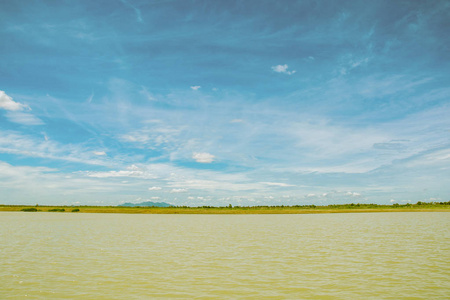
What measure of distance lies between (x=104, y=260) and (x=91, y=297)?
836cm

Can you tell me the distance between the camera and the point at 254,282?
48.7 ft

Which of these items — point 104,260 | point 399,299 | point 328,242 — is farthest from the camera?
point 328,242

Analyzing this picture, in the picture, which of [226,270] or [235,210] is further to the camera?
[235,210]

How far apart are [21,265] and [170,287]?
35.2ft

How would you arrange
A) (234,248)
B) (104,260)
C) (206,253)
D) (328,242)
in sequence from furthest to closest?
(328,242), (234,248), (206,253), (104,260)

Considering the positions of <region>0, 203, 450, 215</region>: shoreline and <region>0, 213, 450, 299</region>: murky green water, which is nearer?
<region>0, 213, 450, 299</region>: murky green water

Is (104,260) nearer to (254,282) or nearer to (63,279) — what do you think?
(63,279)

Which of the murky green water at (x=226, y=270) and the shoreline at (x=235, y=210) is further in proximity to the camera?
the shoreline at (x=235, y=210)

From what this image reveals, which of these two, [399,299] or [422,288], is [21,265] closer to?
[399,299]

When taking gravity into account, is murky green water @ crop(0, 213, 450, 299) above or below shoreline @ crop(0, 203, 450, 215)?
below

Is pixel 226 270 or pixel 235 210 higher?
pixel 235 210

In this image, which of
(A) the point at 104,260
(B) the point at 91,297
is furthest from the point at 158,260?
(B) the point at 91,297

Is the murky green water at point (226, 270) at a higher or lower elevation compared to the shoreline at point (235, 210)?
lower

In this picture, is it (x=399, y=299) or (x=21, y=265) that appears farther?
(x=21, y=265)
